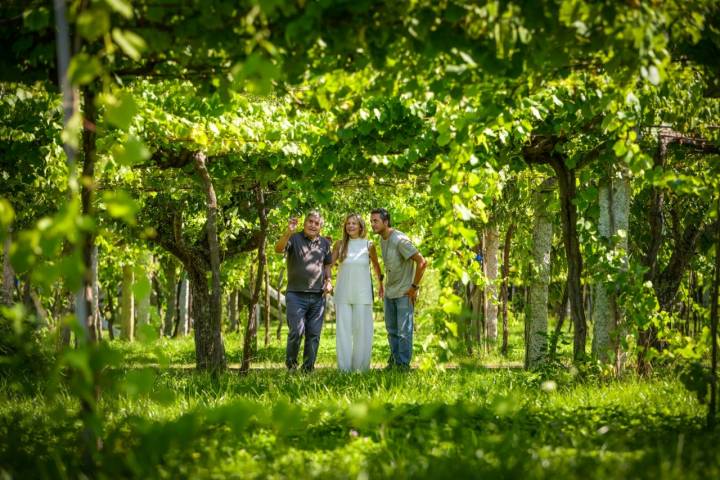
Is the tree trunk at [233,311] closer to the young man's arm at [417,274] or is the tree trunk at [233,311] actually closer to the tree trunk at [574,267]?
the young man's arm at [417,274]

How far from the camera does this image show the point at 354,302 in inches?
297

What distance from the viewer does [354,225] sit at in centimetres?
753

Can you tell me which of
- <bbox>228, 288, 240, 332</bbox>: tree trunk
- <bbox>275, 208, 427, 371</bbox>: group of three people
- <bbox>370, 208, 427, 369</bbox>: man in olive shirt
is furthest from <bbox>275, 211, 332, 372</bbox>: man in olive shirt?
<bbox>228, 288, 240, 332</bbox>: tree trunk

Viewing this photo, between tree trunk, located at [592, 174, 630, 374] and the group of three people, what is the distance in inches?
73.8

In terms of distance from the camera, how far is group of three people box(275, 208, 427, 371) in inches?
295

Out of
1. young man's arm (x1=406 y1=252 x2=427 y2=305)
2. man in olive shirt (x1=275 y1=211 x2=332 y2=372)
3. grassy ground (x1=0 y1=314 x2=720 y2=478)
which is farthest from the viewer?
man in olive shirt (x1=275 y1=211 x2=332 y2=372)

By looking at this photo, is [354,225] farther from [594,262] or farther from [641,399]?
[641,399]

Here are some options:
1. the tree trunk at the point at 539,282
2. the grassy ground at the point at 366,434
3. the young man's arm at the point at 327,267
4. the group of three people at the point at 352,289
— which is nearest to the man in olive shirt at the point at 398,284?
the group of three people at the point at 352,289

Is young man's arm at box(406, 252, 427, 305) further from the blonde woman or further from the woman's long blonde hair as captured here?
the woman's long blonde hair

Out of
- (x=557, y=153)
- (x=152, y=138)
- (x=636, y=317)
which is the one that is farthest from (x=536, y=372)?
(x=152, y=138)

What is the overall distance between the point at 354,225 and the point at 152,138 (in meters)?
2.22

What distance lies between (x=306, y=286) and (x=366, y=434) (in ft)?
13.2

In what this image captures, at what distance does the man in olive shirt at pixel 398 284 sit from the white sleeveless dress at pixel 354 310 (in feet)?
0.76

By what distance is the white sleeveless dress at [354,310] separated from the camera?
7516 mm
